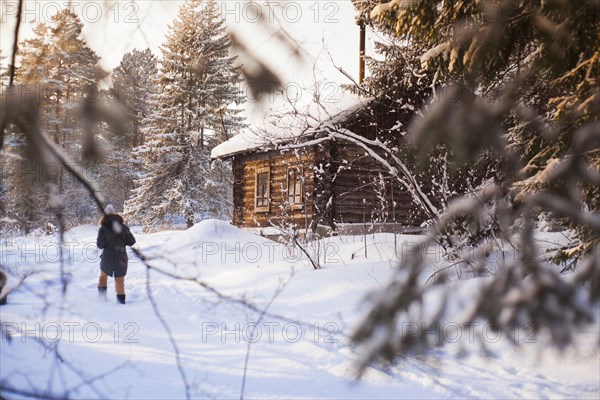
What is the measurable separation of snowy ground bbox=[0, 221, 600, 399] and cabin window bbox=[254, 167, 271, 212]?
303 inches

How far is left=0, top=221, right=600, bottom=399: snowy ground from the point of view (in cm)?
409

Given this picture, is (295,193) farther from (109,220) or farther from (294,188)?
(109,220)

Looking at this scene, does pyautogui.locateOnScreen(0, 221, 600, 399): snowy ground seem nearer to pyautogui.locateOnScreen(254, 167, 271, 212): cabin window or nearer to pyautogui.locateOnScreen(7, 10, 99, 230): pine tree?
pyautogui.locateOnScreen(7, 10, 99, 230): pine tree

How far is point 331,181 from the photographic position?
13484mm

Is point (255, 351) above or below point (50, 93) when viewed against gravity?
below

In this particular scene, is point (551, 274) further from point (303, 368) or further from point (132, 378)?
point (132, 378)

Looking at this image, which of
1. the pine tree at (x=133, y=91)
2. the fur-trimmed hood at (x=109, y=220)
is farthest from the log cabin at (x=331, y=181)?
the pine tree at (x=133, y=91)

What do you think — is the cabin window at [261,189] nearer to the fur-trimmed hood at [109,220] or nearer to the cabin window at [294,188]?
the cabin window at [294,188]

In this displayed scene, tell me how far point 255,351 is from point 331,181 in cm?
843

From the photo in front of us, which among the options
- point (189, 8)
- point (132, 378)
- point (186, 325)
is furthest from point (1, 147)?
point (186, 325)

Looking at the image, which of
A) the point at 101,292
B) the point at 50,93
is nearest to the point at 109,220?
the point at 50,93

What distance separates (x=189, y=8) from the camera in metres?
1.59

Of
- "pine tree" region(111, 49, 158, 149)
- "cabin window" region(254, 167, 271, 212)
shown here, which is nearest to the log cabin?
"cabin window" region(254, 167, 271, 212)

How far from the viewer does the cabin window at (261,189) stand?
16516 millimetres
